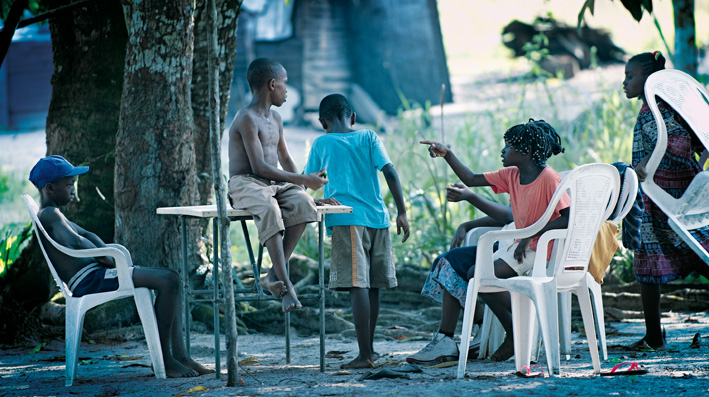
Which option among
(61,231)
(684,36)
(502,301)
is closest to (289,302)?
(502,301)

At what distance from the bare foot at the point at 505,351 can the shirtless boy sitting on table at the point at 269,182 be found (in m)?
1.29

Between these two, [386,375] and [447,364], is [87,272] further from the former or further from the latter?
[447,364]

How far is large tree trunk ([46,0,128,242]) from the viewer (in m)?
6.20

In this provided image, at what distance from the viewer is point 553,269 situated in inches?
162

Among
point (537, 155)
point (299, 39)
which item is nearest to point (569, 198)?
point (537, 155)

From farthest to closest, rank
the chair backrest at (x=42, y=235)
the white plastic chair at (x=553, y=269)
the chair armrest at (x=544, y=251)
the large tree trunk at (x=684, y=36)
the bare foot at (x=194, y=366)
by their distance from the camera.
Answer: the large tree trunk at (x=684, y=36) < the bare foot at (x=194, y=366) < the chair backrest at (x=42, y=235) < the chair armrest at (x=544, y=251) < the white plastic chair at (x=553, y=269)

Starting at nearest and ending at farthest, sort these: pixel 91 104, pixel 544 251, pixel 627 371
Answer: pixel 627 371, pixel 544 251, pixel 91 104

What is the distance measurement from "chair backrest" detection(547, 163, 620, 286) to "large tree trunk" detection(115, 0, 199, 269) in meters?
2.83

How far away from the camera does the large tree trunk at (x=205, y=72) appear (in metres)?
6.25

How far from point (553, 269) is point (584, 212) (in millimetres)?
340

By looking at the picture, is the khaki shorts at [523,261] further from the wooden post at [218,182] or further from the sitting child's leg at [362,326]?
the wooden post at [218,182]

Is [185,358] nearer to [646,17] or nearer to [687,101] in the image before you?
[687,101]

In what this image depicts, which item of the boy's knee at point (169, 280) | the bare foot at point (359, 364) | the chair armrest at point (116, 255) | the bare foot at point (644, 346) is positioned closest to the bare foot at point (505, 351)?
the bare foot at point (359, 364)

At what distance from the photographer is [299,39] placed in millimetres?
12695
